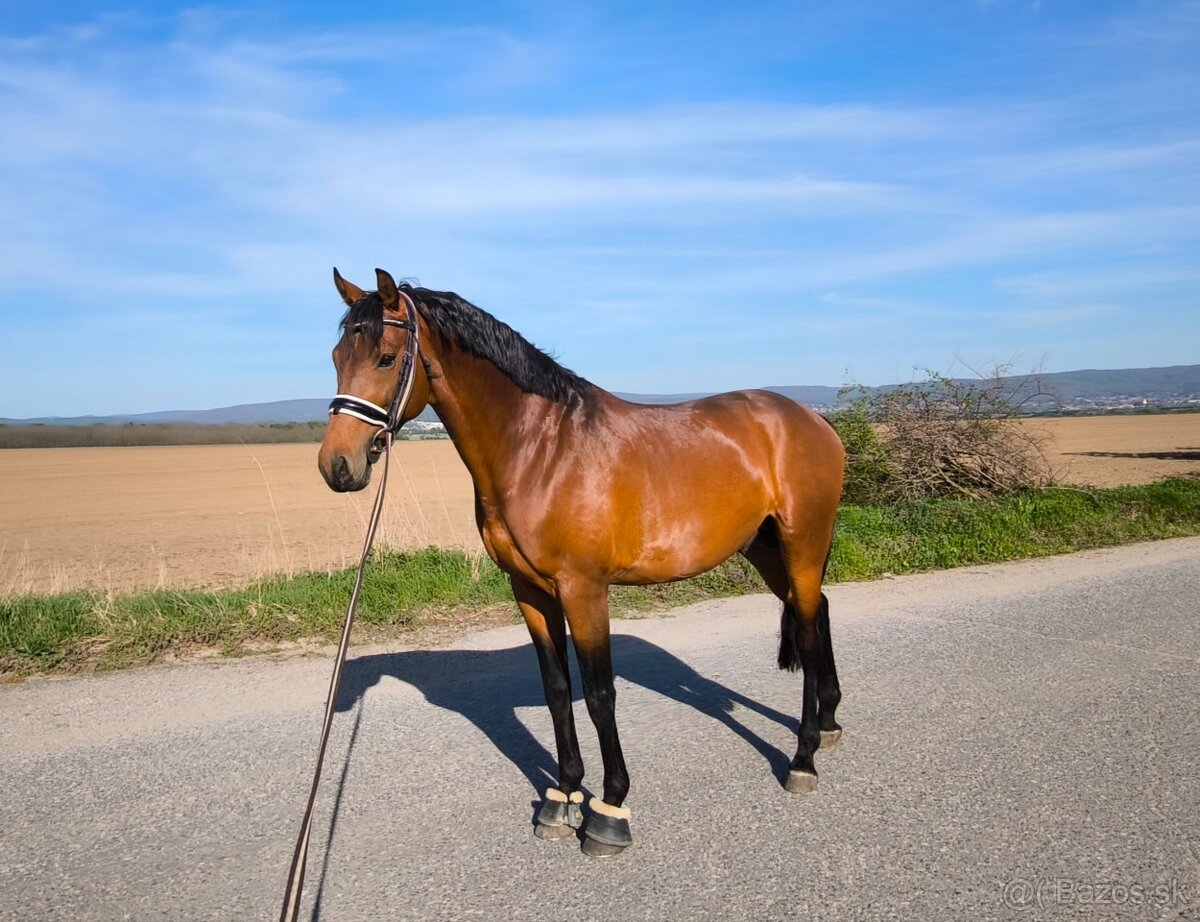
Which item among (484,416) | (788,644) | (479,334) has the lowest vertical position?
(788,644)

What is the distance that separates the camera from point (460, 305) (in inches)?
148

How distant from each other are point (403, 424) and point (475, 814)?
1.75m

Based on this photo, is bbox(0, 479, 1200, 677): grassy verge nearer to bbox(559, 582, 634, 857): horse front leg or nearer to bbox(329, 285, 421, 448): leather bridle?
bbox(559, 582, 634, 857): horse front leg

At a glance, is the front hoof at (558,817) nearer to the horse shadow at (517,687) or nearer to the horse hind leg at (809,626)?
the horse shadow at (517,687)

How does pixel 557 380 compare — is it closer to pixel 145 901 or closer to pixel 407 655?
pixel 145 901

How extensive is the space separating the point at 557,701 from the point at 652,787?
25.6 inches

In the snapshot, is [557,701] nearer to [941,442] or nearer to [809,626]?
[809,626]

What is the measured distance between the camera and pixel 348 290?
3602mm

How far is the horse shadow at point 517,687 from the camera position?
466cm

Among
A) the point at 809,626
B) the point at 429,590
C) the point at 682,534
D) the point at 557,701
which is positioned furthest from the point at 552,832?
the point at 429,590

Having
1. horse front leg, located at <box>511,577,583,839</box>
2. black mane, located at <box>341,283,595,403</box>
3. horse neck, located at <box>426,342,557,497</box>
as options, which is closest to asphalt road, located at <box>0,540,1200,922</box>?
horse front leg, located at <box>511,577,583,839</box>

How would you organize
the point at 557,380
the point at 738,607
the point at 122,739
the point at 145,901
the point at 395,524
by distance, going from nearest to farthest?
the point at 145,901 < the point at 557,380 < the point at 122,739 < the point at 738,607 < the point at 395,524

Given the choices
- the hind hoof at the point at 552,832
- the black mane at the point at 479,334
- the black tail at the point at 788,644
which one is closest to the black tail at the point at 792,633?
the black tail at the point at 788,644

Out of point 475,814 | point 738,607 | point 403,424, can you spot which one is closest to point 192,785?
point 475,814
